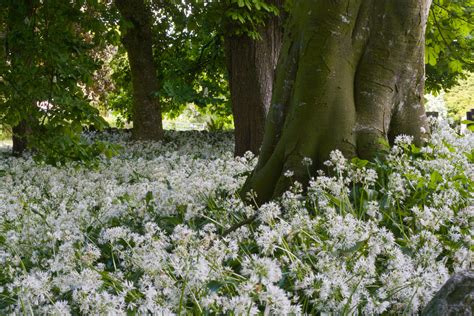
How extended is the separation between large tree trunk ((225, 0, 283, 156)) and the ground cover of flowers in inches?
125

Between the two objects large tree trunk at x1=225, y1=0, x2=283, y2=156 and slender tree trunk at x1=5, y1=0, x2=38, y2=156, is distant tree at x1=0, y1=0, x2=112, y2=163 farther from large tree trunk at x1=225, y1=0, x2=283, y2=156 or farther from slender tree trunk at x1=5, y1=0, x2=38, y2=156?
large tree trunk at x1=225, y1=0, x2=283, y2=156

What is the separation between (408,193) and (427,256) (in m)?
1.16

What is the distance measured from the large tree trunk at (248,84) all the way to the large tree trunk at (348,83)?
405cm

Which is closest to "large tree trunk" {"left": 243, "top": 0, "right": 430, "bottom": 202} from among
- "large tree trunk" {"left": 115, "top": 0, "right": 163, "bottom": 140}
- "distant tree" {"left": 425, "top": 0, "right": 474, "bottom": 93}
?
"distant tree" {"left": 425, "top": 0, "right": 474, "bottom": 93}

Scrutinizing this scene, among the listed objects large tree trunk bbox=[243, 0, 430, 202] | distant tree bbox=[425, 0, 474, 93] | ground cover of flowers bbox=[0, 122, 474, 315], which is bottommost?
ground cover of flowers bbox=[0, 122, 474, 315]

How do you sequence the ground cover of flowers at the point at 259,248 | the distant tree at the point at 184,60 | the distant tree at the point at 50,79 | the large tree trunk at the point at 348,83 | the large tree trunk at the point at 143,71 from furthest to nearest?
the large tree trunk at the point at 143,71
the distant tree at the point at 184,60
the distant tree at the point at 50,79
the large tree trunk at the point at 348,83
the ground cover of flowers at the point at 259,248

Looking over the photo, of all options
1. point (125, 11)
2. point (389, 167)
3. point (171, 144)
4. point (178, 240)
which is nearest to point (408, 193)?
point (389, 167)

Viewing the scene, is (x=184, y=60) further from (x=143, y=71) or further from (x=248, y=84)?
(x=248, y=84)

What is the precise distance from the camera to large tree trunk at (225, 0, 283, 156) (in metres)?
8.62

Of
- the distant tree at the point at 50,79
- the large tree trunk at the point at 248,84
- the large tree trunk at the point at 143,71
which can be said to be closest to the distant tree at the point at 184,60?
the large tree trunk at the point at 143,71

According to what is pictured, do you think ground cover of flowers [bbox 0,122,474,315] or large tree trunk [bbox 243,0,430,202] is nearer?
ground cover of flowers [bbox 0,122,474,315]

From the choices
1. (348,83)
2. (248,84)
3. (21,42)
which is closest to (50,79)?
(21,42)

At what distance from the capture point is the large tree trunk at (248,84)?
862 cm

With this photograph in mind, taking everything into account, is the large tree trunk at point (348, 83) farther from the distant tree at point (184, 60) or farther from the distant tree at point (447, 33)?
the distant tree at point (184, 60)
